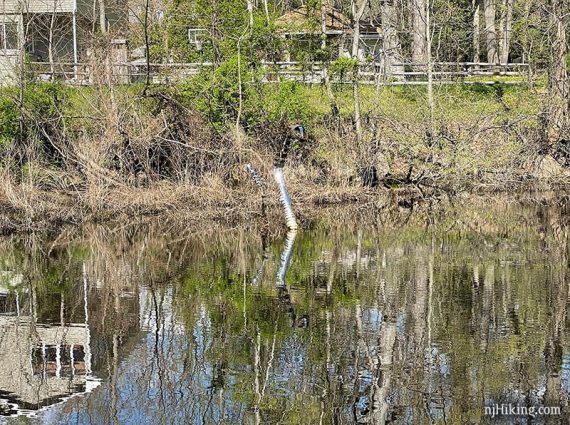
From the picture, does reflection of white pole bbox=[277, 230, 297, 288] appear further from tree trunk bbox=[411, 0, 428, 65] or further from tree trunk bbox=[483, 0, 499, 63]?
tree trunk bbox=[483, 0, 499, 63]

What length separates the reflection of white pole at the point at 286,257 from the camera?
1632cm

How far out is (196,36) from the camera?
3173 cm

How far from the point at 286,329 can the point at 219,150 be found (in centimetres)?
1597

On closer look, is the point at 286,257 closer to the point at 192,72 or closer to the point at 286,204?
the point at 286,204

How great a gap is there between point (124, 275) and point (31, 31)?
17.5 m

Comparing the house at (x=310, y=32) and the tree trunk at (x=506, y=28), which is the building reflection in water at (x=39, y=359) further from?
the tree trunk at (x=506, y=28)

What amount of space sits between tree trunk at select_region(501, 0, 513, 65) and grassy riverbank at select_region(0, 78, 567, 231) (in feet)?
25.7

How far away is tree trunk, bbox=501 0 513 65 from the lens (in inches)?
1590

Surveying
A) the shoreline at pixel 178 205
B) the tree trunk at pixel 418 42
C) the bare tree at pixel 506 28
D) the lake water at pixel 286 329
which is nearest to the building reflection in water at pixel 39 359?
the lake water at pixel 286 329

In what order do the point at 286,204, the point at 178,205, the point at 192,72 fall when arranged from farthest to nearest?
the point at 192,72 → the point at 178,205 → the point at 286,204

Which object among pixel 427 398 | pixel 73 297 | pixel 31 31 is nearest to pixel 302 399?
pixel 427 398

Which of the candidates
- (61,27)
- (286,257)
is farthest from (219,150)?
(61,27)

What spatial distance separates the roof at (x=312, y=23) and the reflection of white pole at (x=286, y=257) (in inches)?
455

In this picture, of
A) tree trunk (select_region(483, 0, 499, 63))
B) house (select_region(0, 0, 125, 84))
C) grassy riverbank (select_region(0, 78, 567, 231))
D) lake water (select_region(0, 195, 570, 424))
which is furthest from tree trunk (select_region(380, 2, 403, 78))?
lake water (select_region(0, 195, 570, 424))
